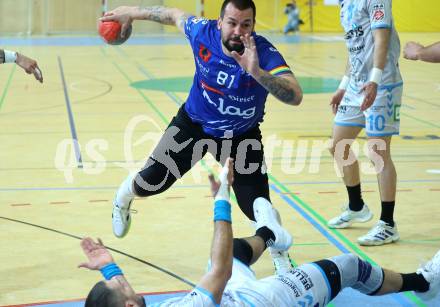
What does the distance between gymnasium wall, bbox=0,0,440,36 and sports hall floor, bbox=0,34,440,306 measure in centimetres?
1094

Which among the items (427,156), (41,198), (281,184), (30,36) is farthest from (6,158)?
(30,36)

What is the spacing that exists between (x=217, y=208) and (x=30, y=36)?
23.3 metres

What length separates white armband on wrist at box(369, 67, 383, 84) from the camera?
20.0ft

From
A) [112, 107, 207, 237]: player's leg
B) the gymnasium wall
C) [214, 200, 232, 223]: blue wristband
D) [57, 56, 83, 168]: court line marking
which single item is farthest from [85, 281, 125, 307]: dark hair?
the gymnasium wall

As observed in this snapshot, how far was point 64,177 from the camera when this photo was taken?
8.62m

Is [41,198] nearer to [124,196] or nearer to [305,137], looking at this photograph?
[124,196]

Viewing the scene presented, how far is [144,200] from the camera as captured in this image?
7777 mm

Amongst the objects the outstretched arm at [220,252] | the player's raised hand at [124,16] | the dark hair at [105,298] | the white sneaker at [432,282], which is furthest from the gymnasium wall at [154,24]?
the dark hair at [105,298]

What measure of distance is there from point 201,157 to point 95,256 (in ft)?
6.02

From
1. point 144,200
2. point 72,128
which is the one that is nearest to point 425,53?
point 144,200

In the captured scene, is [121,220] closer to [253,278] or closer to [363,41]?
[253,278]

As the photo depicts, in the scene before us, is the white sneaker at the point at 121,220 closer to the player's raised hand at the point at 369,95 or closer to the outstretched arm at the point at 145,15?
the outstretched arm at the point at 145,15

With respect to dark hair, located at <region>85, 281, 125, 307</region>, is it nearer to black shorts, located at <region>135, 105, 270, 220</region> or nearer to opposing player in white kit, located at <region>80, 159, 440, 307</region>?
opposing player in white kit, located at <region>80, 159, 440, 307</region>

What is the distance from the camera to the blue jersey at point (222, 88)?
551cm
